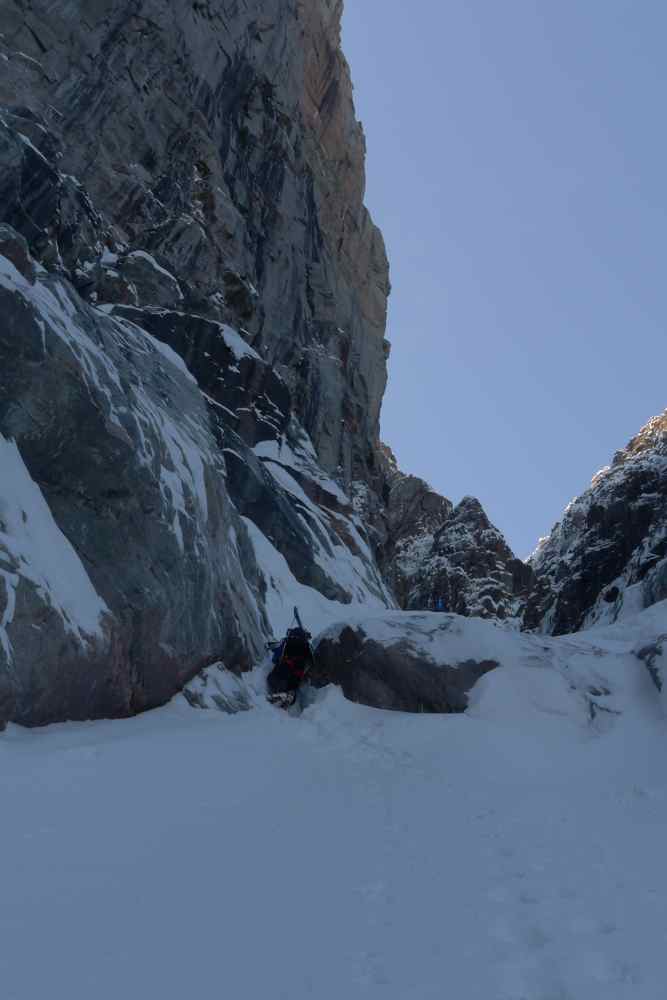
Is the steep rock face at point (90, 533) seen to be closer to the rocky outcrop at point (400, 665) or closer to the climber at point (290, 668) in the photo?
the climber at point (290, 668)

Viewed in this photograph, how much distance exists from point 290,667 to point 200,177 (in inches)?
1722

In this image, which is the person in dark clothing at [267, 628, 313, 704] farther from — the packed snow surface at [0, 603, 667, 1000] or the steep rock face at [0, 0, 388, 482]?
the steep rock face at [0, 0, 388, 482]

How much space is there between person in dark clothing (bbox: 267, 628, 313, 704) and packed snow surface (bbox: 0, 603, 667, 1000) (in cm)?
456

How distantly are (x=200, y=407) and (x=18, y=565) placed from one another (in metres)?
12.4

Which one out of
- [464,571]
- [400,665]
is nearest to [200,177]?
[464,571]

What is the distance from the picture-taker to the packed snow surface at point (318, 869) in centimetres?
404

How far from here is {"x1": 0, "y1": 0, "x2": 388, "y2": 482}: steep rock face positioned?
3578cm

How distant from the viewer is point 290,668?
1591cm

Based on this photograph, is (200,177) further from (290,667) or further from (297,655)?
(290,667)

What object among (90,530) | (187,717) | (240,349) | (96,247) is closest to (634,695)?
(187,717)

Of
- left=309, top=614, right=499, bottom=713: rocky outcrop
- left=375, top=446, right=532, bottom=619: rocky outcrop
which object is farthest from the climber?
left=375, top=446, right=532, bottom=619: rocky outcrop

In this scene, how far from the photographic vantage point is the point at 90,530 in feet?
37.8

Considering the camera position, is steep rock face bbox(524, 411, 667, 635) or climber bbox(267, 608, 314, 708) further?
steep rock face bbox(524, 411, 667, 635)

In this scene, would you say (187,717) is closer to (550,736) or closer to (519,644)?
(550,736)
